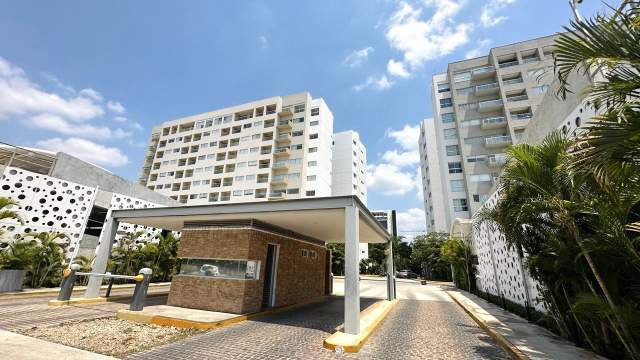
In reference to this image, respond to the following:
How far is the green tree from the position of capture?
37.5 m

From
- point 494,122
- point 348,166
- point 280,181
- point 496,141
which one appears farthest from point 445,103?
point 280,181

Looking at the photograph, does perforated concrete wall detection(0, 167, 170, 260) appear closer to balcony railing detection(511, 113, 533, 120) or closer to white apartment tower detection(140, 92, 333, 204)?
white apartment tower detection(140, 92, 333, 204)

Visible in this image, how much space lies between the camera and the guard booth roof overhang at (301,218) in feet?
24.3

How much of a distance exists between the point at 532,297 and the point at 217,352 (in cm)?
1026

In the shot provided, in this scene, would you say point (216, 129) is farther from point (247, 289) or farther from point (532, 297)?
point (532, 297)

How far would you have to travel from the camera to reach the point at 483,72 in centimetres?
4059

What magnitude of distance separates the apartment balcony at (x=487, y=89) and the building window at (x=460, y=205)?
1554cm

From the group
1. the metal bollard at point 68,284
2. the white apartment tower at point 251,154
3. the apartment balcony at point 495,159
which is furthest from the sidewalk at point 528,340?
the white apartment tower at point 251,154

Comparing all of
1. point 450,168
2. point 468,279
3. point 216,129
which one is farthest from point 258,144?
point 468,279

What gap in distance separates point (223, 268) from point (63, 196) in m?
12.9

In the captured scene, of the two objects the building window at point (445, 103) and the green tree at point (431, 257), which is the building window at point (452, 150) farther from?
the green tree at point (431, 257)

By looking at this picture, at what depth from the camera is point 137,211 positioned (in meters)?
10.9

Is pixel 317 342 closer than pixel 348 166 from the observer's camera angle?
Yes

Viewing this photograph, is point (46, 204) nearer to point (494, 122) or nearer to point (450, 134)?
point (450, 134)
